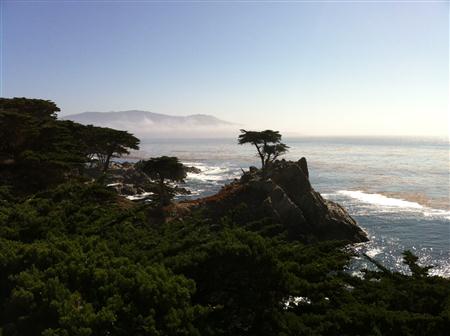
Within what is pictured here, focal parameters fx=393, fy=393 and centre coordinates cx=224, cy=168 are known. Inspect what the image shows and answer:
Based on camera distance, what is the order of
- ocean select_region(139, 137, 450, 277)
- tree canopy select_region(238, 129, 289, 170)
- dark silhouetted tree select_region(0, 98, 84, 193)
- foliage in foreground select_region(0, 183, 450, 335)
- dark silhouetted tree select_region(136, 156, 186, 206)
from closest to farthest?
1. foliage in foreground select_region(0, 183, 450, 335)
2. dark silhouetted tree select_region(0, 98, 84, 193)
3. ocean select_region(139, 137, 450, 277)
4. dark silhouetted tree select_region(136, 156, 186, 206)
5. tree canopy select_region(238, 129, 289, 170)

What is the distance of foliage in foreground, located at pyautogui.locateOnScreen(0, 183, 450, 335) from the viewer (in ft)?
24.1

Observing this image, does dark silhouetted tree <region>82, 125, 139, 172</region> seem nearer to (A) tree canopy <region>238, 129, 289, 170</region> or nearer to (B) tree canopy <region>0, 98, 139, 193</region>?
(B) tree canopy <region>0, 98, 139, 193</region>

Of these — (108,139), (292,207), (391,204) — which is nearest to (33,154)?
(108,139)

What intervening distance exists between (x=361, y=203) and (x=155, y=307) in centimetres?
4916

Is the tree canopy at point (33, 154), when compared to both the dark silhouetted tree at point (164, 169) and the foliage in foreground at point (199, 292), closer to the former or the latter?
the dark silhouetted tree at point (164, 169)

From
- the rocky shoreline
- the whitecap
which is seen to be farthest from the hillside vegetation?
the whitecap

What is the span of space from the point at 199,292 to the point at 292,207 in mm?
26547

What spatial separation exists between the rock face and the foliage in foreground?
Answer: 23534 millimetres

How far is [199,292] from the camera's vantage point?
976 cm

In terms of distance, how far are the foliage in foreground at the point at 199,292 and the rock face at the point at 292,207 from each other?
23.5 metres

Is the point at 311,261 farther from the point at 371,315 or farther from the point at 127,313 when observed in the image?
the point at 127,313

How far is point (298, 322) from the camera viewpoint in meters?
8.27

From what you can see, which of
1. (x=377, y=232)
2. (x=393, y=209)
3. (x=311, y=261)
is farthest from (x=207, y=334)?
(x=393, y=209)

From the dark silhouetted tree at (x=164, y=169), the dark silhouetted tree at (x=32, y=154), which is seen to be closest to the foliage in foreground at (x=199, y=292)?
the dark silhouetted tree at (x=32, y=154)
